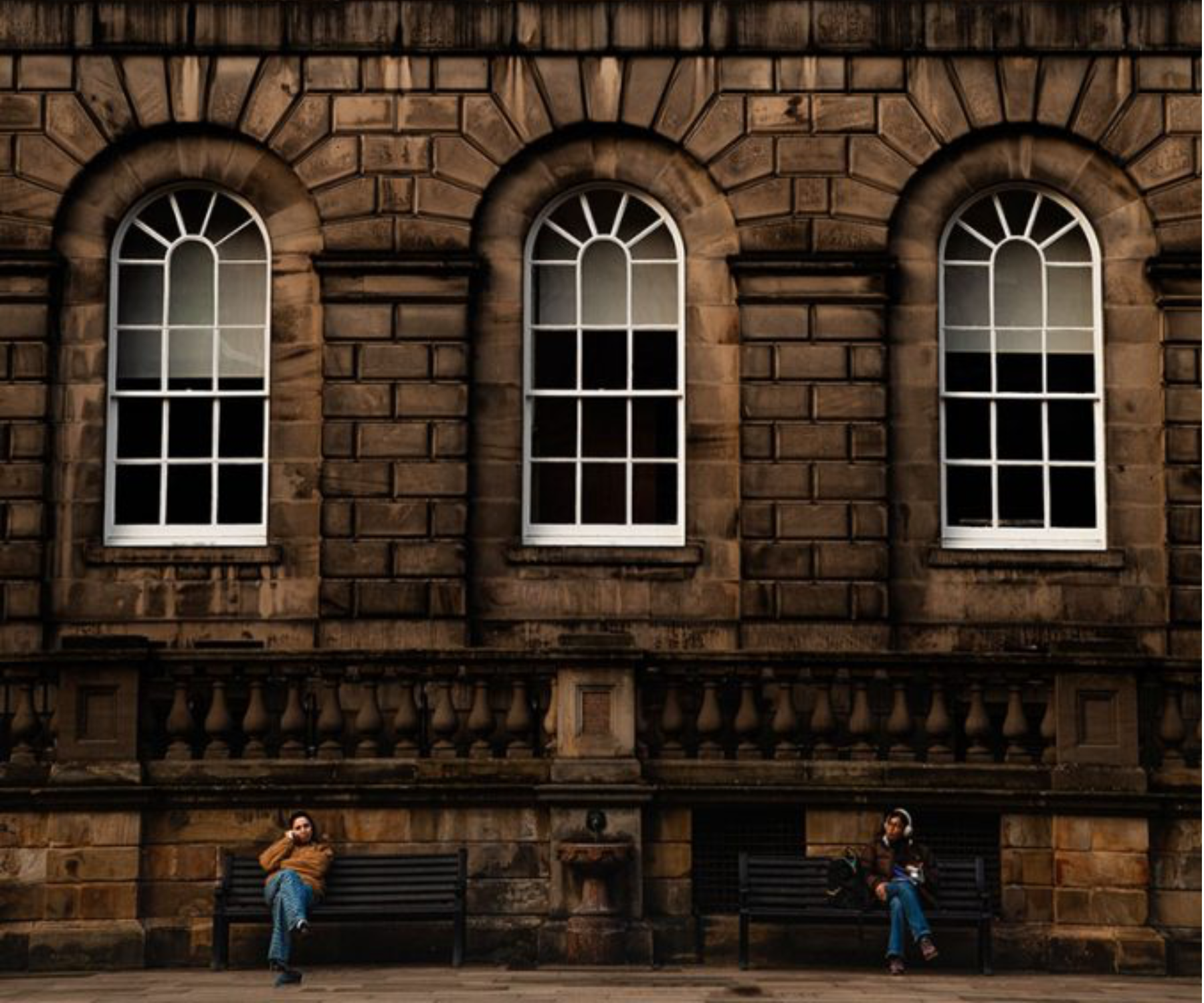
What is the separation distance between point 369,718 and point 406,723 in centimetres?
32

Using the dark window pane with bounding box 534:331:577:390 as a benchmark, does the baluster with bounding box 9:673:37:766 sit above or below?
below

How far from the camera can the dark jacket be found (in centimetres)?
2048

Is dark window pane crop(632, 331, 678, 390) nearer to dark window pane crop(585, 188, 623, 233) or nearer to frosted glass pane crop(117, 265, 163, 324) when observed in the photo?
dark window pane crop(585, 188, 623, 233)

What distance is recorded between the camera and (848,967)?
20828mm

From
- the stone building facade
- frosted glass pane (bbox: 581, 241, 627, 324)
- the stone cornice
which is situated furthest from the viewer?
frosted glass pane (bbox: 581, 241, 627, 324)

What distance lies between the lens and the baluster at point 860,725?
21.6 m

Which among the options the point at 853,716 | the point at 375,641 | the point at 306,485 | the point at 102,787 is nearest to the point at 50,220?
the point at 306,485

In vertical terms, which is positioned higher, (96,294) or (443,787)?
(96,294)

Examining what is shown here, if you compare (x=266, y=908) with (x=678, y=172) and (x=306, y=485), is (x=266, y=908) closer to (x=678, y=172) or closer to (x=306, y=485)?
(x=306, y=485)

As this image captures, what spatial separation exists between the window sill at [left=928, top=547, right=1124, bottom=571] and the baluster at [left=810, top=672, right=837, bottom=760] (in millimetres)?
3901

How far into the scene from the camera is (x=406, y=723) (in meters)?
21.4

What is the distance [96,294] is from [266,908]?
298 inches

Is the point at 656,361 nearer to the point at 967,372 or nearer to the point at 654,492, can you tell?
the point at 654,492

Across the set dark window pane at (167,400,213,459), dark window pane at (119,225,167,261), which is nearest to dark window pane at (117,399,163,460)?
dark window pane at (167,400,213,459)
